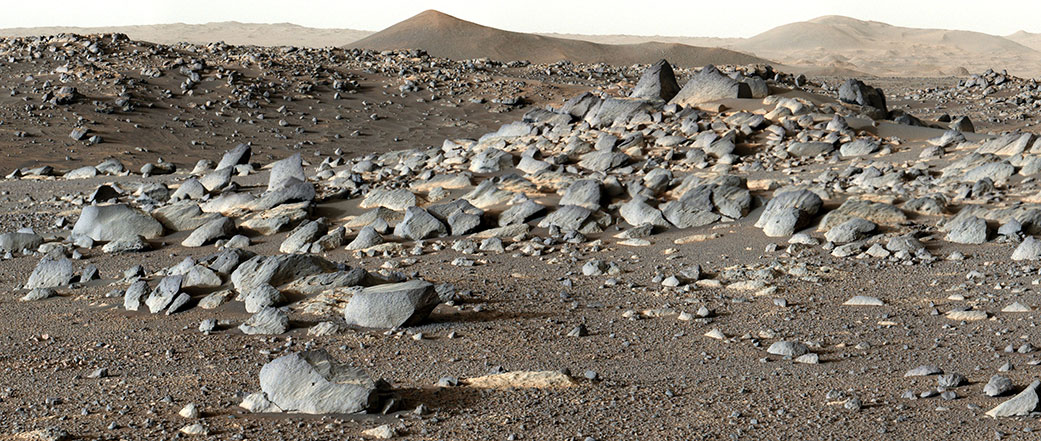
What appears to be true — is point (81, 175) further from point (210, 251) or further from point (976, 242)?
point (976, 242)

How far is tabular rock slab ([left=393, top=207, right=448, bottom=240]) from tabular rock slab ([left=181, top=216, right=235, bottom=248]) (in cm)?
166

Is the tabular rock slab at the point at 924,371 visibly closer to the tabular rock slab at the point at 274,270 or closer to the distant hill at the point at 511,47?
the tabular rock slab at the point at 274,270

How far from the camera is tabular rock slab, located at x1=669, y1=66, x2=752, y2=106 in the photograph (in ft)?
45.2

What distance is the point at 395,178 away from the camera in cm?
1205

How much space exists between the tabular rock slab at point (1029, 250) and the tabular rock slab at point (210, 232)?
671 centimetres

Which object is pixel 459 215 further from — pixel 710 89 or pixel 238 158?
pixel 238 158

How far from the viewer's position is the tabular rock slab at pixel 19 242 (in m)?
9.42

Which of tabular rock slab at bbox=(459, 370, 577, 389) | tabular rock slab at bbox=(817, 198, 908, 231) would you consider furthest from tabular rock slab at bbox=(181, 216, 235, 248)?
tabular rock slab at bbox=(817, 198, 908, 231)

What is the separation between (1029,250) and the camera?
7.43 metres

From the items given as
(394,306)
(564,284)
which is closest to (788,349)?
(564,284)

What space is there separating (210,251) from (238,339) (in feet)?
11.1

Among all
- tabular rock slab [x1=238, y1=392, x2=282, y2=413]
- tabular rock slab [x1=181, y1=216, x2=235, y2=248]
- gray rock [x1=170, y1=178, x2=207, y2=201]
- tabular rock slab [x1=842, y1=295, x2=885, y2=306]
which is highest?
tabular rock slab [x1=238, y1=392, x2=282, y2=413]

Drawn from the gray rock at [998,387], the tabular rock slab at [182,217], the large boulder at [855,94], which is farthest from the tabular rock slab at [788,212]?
the large boulder at [855,94]

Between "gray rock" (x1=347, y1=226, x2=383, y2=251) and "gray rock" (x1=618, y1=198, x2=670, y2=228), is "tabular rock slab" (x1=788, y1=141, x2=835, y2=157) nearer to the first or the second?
"gray rock" (x1=618, y1=198, x2=670, y2=228)
